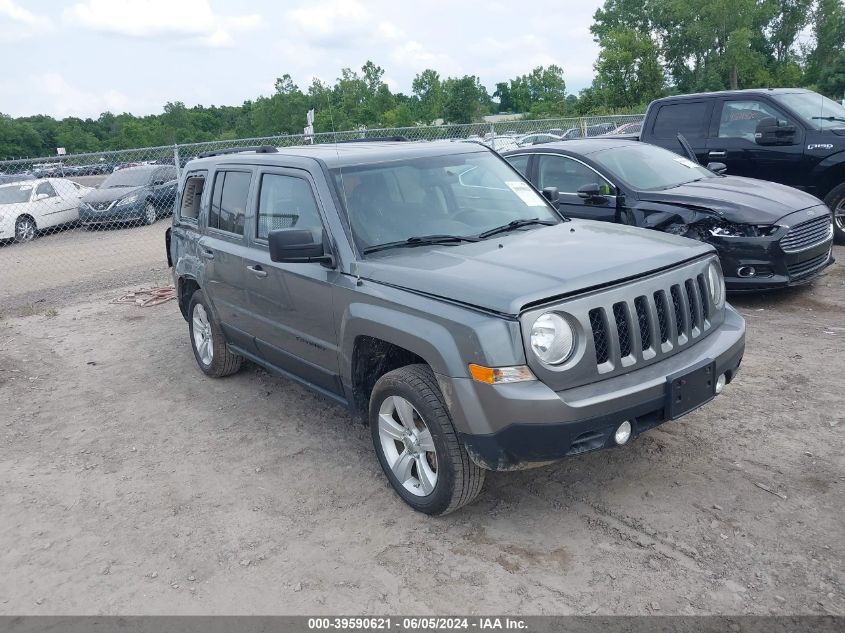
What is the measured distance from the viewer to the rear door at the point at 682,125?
31.9ft

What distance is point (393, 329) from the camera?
12.0ft

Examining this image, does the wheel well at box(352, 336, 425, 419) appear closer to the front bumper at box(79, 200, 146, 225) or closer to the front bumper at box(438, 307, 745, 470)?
the front bumper at box(438, 307, 745, 470)

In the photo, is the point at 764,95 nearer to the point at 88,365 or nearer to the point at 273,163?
the point at 273,163

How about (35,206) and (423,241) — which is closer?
(423,241)

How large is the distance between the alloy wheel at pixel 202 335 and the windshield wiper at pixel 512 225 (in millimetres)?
2788

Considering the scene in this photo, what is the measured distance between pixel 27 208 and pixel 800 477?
1635 cm

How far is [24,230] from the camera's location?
52.1ft

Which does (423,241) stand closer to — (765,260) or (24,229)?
(765,260)

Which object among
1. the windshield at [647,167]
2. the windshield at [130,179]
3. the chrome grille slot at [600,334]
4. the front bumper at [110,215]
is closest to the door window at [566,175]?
the windshield at [647,167]

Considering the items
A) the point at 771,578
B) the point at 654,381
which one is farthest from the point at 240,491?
the point at 771,578

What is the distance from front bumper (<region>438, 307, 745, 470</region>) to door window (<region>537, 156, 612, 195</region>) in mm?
4447

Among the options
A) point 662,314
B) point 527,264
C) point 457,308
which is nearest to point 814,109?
point 662,314

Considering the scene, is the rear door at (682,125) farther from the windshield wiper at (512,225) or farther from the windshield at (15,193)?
the windshield at (15,193)

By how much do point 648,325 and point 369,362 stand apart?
60.6 inches
